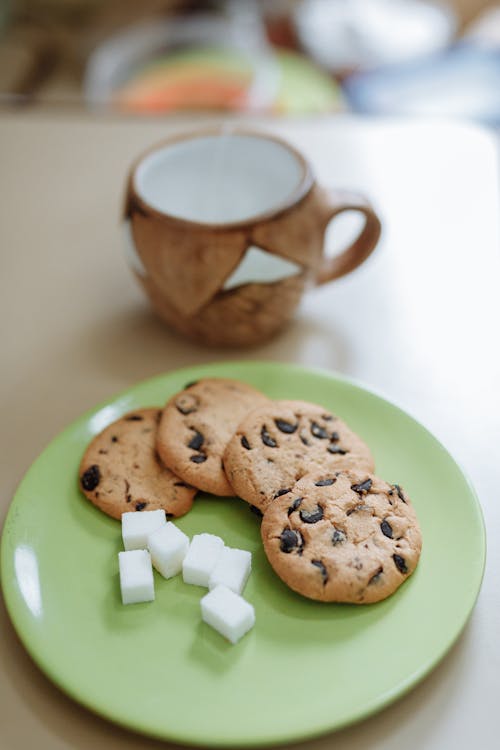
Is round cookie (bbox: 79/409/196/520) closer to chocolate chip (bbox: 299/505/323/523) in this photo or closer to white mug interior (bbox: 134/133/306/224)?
chocolate chip (bbox: 299/505/323/523)

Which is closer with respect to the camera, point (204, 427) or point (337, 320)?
point (204, 427)

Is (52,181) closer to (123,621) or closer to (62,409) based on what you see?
(62,409)

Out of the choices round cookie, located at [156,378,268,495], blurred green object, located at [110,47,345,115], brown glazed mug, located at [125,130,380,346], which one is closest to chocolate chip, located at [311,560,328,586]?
round cookie, located at [156,378,268,495]

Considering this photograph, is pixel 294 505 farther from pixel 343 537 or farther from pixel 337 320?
pixel 337 320

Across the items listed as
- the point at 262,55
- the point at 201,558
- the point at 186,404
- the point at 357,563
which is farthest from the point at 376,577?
the point at 262,55

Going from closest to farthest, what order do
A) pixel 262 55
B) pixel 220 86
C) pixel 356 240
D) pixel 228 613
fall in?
pixel 228 613 → pixel 356 240 → pixel 220 86 → pixel 262 55

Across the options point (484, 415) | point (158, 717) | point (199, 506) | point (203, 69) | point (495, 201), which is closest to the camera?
point (158, 717)

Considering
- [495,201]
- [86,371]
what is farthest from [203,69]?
[86,371]
